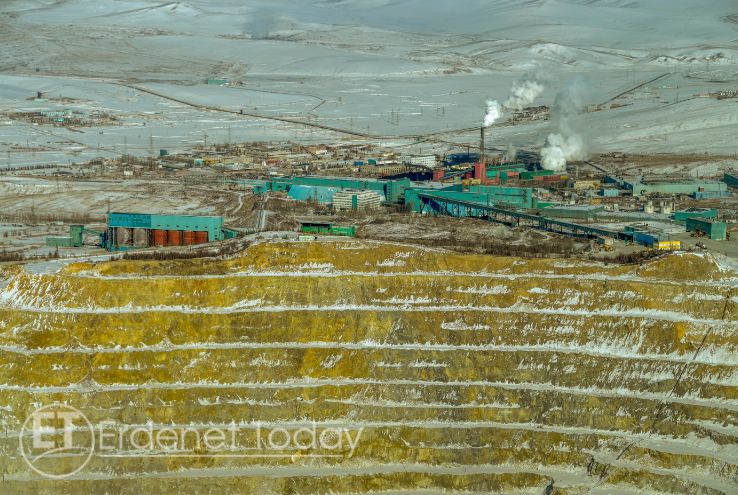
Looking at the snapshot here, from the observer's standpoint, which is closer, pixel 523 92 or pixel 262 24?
pixel 523 92

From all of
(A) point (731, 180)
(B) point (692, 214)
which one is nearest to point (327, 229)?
(B) point (692, 214)

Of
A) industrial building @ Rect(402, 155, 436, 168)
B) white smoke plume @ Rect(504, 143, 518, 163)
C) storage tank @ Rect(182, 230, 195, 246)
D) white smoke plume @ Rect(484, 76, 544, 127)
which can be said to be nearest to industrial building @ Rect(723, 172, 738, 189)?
white smoke plume @ Rect(504, 143, 518, 163)

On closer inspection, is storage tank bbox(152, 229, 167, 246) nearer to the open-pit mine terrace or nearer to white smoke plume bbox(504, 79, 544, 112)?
the open-pit mine terrace

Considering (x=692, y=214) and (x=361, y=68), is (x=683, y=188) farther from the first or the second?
(x=361, y=68)

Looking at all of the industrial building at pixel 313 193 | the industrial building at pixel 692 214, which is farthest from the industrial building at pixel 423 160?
the industrial building at pixel 692 214

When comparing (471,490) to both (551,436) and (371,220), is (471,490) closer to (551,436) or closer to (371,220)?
(551,436)

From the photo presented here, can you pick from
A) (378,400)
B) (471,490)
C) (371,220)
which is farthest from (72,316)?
(371,220)

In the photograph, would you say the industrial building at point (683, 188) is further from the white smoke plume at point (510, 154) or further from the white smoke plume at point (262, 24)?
the white smoke plume at point (262, 24)
